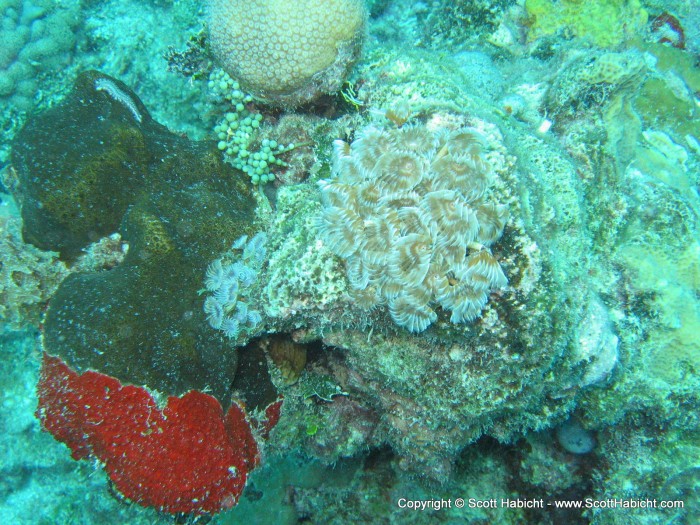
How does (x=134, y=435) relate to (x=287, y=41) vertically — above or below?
below

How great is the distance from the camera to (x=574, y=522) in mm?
4668

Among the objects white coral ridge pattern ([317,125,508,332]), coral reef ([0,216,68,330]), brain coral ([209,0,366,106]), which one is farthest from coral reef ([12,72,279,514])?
white coral ridge pattern ([317,125,508,332])

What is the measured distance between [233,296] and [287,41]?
258 centimetres

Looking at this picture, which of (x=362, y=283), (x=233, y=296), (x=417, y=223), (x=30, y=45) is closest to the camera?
(x=417, y=223)

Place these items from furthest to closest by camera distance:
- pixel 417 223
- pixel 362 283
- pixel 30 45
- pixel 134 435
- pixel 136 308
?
pixel 30 45 → pixel 136 308 → pixel 134 435 → pixel 362 283 → pixel 417 223

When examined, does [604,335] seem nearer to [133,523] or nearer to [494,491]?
[494,491]

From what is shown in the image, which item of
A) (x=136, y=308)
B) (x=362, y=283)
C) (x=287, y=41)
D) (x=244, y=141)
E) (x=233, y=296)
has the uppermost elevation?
(x=287, y=41)

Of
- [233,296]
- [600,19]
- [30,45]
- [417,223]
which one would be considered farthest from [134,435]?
[600,19]

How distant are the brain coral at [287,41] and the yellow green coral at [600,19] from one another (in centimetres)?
416

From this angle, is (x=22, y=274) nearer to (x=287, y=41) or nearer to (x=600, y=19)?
(x=287, y=41)

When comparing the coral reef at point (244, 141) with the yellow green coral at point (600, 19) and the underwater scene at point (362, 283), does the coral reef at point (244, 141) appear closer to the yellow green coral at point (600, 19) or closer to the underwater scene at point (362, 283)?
the underwater scene at point (362, 283)

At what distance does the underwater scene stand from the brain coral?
2cm

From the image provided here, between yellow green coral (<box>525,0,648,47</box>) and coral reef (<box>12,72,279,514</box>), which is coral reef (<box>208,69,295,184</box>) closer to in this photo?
coral reef (<box>12,72,279,514</box>)

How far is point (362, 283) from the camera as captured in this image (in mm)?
2988
